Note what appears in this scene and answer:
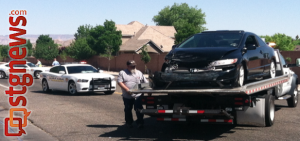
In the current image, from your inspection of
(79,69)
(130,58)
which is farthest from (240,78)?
(130,58)

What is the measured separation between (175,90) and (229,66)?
1243mm

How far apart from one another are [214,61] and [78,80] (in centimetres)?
1094

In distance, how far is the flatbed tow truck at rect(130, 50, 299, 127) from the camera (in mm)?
8781

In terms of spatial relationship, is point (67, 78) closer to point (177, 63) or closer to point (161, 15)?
point (177, 63)

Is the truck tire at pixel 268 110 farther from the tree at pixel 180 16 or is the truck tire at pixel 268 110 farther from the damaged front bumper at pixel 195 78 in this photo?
the tree at pixel 180 16

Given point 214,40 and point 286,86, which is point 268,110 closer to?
point 214,40

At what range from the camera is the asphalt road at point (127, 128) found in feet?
30.9

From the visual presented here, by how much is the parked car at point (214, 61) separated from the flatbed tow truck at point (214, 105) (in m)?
0.25

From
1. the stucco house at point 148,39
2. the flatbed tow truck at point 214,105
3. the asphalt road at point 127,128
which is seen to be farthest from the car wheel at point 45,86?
the stucco house at point 148,39

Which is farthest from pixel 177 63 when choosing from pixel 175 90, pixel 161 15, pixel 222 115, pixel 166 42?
pixel 161 15

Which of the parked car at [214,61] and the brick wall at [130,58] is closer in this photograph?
the parked car at [214,61]

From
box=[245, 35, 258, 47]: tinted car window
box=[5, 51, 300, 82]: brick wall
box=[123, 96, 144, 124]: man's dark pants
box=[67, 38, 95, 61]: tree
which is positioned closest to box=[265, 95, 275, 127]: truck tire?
box=[245, 35, 258, 47]: tinted car window

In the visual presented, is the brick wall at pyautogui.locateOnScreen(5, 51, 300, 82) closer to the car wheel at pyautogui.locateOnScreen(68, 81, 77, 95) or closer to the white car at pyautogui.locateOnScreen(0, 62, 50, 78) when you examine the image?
the white car at pyautogui.locateOnScreen(0, 62, 50, 78)

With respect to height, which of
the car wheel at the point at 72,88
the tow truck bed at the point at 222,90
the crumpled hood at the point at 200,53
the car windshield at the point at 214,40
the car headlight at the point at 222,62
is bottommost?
the car wheel at the point at 72,88
